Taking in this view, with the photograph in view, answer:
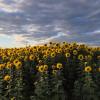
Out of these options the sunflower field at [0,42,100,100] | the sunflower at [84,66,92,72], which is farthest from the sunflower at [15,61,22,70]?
the sunflower at [84,66,92,72]

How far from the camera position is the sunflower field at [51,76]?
1364 centimetres

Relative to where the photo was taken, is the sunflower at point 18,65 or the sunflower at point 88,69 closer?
the sunflower at point 88,69

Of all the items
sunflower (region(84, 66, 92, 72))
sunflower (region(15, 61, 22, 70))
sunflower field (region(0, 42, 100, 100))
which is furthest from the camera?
sunflower (region(15, 61, 22, 70))

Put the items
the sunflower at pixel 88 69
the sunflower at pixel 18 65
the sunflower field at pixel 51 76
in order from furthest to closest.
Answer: the sunflower at pixel 18 65
the sunflower at pixel 88 69
the sunflower field at pixel 51 76

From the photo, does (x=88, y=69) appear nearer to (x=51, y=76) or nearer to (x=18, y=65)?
(x=51, y=76)

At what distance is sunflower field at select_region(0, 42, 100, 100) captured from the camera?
1364cm

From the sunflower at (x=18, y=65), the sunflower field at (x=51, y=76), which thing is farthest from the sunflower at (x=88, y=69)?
the sunflower at (x=18, y=65)

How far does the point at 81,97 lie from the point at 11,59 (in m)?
3.62

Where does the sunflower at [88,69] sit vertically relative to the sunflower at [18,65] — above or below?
below

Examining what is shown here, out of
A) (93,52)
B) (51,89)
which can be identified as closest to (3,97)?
(51,89)

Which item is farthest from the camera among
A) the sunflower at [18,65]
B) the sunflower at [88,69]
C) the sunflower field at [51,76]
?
the sunflower at [18,65]

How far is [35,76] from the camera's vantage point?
14.8 meters

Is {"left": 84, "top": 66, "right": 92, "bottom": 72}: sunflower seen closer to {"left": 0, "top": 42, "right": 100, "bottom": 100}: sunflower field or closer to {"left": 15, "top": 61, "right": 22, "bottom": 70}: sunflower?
{"left": 0, "top": 42, "right": 100, "bottom": 100}: sunflower field

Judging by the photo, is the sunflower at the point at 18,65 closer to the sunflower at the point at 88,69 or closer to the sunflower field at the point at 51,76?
the sunflower field at the point at 51,76
